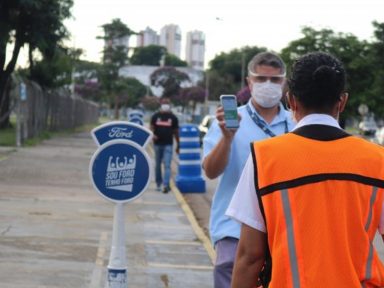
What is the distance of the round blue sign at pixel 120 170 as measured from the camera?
225 inches

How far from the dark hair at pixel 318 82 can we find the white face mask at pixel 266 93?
173 cm

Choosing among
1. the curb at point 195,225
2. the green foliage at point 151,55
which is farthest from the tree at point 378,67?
the green foliage at point 151,55

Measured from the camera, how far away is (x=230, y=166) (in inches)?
177

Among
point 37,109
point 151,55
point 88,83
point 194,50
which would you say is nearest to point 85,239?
point 37,109

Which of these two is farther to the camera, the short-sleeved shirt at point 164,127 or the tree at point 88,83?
the tree at point 88,83

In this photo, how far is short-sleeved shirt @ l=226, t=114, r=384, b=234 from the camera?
108 inches

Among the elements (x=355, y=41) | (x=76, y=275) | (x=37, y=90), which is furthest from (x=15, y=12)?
(x=355, y=41)

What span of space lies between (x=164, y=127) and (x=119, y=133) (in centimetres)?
926

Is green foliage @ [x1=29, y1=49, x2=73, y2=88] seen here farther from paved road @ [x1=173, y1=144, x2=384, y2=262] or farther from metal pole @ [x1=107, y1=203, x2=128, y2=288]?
metal pole @ [x1=107, y1=203, x2=128, y2=288]

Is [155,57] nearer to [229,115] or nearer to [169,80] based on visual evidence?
[169,80]

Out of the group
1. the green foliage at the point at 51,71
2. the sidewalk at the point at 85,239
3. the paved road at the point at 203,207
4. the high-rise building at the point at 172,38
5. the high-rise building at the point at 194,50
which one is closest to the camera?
the sidewalk at the point at 85,239

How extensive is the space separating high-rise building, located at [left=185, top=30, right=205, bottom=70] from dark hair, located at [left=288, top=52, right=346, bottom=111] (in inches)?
2985

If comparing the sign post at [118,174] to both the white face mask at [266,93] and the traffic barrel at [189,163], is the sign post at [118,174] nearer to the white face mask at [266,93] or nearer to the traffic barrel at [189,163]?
the white face mask at [266,93]

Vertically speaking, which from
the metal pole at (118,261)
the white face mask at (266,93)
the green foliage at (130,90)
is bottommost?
the green foliage at (130,90)
